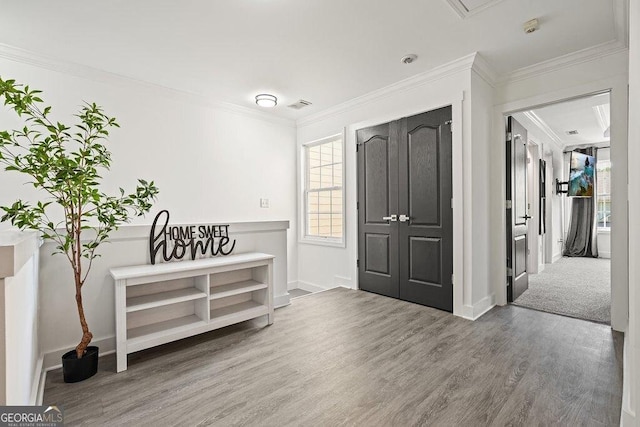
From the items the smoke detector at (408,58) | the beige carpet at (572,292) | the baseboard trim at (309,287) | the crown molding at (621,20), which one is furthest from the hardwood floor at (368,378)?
the smoke detector at (408,58)

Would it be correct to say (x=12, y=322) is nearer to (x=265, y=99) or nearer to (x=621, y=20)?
(x=265, y=99)

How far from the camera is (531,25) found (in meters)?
2.44

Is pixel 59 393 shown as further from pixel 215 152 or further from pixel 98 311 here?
pixel 215 152

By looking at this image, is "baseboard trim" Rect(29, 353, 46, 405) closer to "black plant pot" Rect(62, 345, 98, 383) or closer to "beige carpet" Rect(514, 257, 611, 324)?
"black plant pot" Rect(62, 345, 98, 383)

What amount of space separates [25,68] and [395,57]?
3.56 meters

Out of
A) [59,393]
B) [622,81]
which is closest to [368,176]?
[622,81]

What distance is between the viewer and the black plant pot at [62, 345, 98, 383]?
6.64 ft

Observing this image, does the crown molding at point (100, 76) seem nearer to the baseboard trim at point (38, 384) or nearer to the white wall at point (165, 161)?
the white wall at point (165, 161)

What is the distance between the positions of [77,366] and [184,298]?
0.77 meters

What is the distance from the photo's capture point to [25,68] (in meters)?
2.83

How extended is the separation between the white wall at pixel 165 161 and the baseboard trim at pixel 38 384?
0.17 m

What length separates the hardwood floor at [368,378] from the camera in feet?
5.49

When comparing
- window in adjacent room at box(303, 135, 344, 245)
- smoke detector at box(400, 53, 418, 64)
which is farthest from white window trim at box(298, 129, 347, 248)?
smoke detector at box(400, 53, 418, 64)

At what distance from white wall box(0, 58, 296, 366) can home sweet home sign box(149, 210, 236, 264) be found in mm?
169
